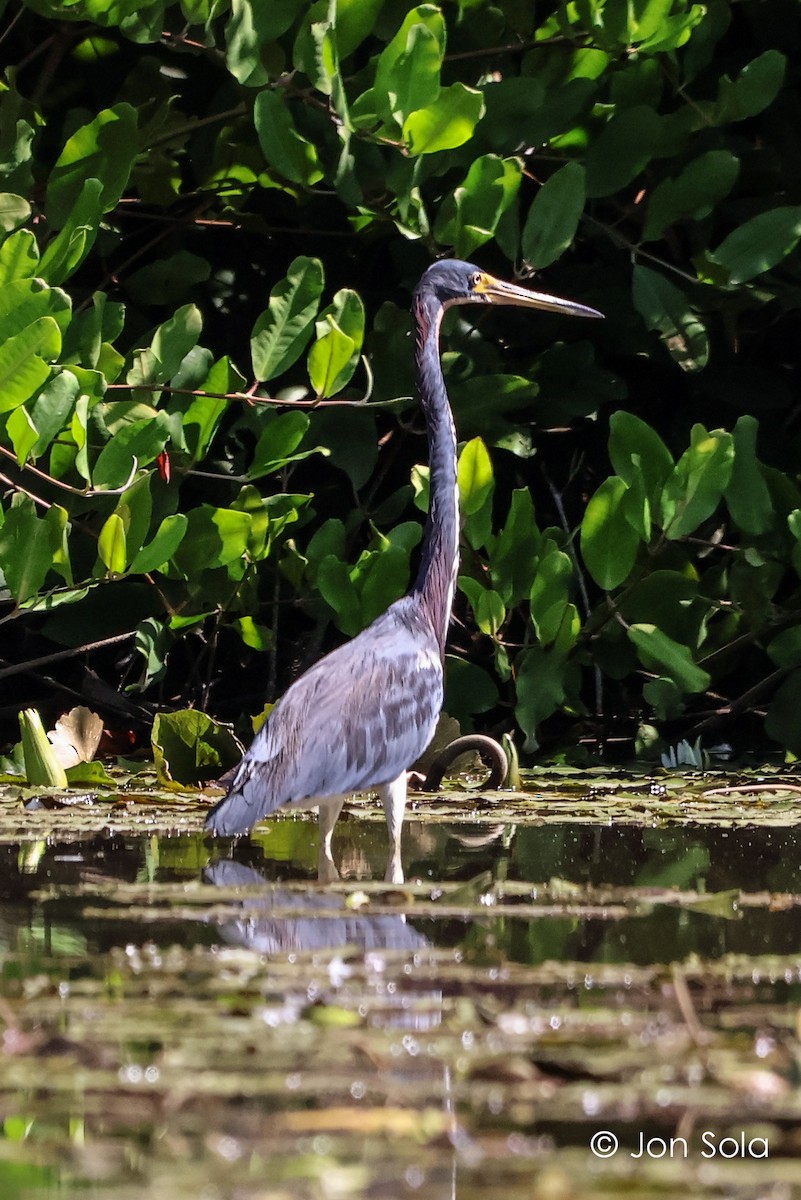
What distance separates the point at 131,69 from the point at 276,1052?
172 inches

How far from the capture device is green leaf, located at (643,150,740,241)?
5.34m

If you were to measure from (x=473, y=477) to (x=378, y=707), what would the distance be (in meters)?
1.36

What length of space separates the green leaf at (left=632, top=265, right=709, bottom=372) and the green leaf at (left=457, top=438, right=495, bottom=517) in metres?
0.76

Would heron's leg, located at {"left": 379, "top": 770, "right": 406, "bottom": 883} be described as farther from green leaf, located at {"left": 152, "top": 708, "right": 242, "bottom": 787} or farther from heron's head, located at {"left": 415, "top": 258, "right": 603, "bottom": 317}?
heron's head, located at {"left": 415, "top": 258, "right": 603, "bottom": 317}

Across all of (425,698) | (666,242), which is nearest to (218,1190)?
(425,698)

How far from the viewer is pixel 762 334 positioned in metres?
6.41

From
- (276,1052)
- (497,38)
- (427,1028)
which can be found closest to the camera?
(276,1052)

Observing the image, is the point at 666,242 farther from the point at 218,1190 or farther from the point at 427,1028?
the point at 218,1190

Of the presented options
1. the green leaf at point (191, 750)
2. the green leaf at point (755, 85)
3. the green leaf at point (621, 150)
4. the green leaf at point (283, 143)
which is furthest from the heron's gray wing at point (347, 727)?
the green leaf at point (755, 85)

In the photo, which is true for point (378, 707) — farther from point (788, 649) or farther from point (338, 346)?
point (788, 649)

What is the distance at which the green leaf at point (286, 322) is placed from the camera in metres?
4.89

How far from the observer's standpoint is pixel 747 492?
5.38 meters

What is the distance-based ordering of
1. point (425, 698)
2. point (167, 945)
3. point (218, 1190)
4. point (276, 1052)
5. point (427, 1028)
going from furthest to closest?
1. point (425, 698)
2. point (167, 945)
3. point (427, 1028)
4. point (276, 1052)
5. point (218, 1190)

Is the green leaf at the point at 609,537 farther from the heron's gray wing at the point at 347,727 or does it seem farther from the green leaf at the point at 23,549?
the green leaf at the point at 23,549
